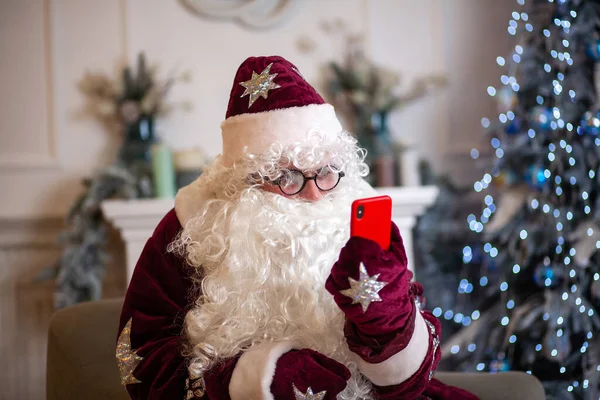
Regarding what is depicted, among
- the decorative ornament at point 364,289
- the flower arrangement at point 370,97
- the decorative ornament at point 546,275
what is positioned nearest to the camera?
the decorative ornament at point 364,289

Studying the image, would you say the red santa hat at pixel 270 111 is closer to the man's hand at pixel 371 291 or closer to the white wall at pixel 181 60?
the man's hand at pixel 371 291

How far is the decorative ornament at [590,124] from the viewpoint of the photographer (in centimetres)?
229

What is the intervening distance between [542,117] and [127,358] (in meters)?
1.79

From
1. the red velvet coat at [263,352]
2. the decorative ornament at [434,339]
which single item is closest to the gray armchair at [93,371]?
the red velvet coat at [263,352]

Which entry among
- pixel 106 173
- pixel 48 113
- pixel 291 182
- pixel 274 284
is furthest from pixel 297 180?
pixel 48 113

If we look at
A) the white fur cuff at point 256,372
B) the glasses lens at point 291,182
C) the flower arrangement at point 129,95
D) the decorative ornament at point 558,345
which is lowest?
the decorative ornament at point 558,345

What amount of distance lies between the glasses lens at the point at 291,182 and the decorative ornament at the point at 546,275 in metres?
1.36

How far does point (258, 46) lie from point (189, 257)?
1888 millimetres

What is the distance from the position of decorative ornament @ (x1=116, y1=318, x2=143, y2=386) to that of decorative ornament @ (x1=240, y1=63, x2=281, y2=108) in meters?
0.58

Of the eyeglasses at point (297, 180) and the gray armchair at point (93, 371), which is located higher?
the eyeglasses at point (297, 180)

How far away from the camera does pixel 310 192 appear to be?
138 centimetres

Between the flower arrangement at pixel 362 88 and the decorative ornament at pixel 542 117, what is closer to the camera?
the decorative ornament at pixel 542 117

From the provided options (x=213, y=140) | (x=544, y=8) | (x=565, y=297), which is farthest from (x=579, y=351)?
(x=213, y=140)

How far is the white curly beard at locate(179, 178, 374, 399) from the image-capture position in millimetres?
1291
